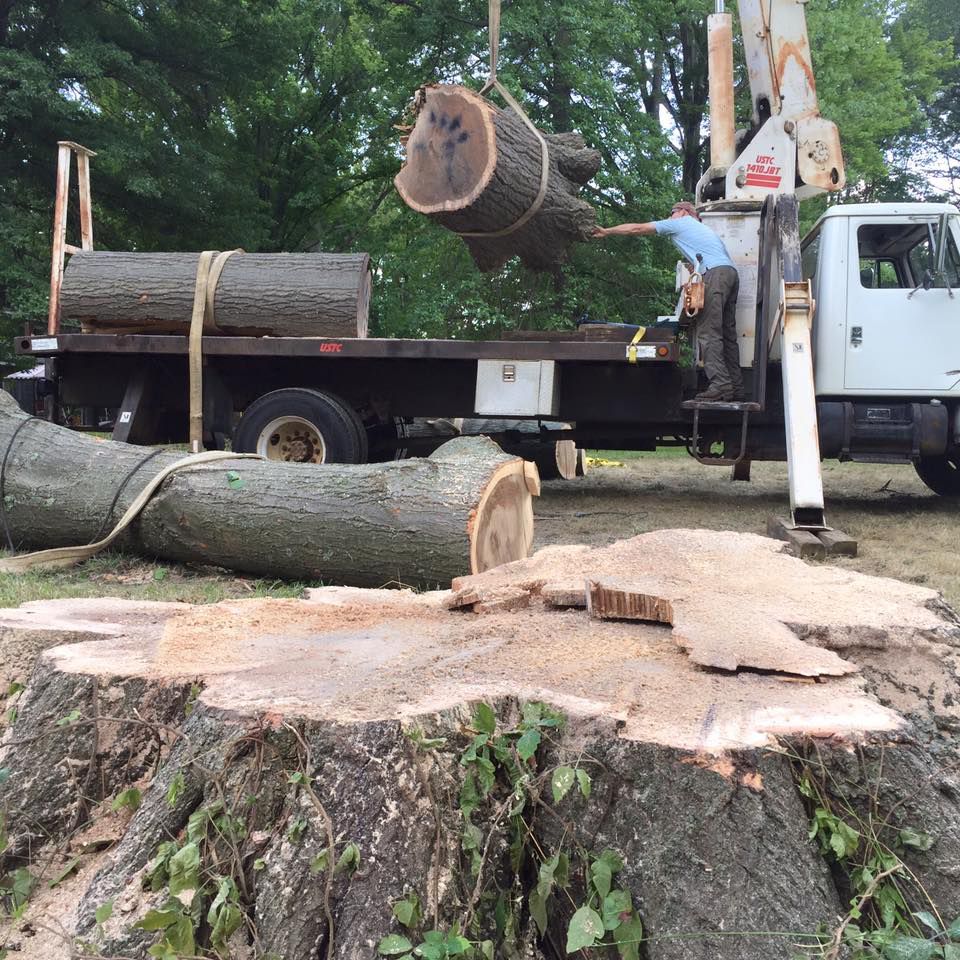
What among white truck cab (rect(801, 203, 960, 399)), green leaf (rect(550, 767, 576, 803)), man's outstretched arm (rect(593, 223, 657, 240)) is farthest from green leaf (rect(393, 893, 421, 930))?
white truck cab (rect(801, 203, 960, 399))

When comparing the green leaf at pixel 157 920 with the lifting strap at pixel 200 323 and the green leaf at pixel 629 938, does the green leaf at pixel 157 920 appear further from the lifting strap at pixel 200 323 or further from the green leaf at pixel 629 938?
the lifting strap at pixel 200 323

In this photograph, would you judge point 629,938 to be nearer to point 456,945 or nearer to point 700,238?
point 456,945

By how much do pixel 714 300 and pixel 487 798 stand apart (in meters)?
5.94

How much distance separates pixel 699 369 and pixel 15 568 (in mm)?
5060

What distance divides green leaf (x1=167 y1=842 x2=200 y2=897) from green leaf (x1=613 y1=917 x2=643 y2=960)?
78cm

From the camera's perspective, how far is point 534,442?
29.4 ft

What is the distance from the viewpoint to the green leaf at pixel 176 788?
1841 mm

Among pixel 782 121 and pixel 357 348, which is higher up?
pixel 782 121

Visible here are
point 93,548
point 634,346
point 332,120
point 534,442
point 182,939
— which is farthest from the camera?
point 332,120

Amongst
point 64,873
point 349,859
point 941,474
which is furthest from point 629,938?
point 941,474

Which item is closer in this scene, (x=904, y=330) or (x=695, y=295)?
(x=695, y=295)

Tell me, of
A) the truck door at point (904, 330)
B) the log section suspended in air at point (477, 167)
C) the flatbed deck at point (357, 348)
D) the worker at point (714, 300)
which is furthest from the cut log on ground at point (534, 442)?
the truck door at point (904, 330)

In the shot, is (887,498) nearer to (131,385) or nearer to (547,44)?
(131,385)

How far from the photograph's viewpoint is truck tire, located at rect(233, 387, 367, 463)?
6.81 meters
